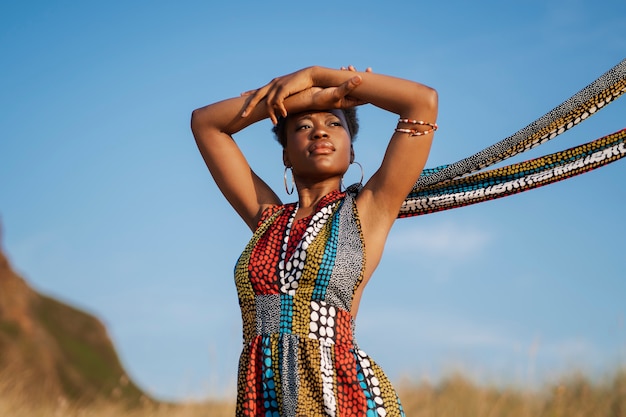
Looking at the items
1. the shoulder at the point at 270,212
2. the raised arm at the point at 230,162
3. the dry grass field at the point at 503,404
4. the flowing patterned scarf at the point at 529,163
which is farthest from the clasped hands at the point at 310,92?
the dry grass field at the point at 503,404

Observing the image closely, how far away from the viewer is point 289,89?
11.5 feet

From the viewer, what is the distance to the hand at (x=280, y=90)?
3.50 metres

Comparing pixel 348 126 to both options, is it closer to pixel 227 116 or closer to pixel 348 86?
pixel 348 86

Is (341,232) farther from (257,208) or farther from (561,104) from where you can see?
(561,104)

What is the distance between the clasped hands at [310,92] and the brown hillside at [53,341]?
11882 millimetres

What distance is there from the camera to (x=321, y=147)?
3572 mm

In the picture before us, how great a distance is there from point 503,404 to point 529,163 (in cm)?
392

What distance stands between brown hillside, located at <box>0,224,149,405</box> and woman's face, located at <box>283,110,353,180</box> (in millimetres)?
11778

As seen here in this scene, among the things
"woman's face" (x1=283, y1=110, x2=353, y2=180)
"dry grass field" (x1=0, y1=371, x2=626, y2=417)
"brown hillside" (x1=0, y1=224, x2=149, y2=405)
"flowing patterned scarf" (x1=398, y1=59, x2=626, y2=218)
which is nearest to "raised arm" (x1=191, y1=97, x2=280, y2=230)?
"woman's face" (x1=283, y1=110, x2=353, y2=180)

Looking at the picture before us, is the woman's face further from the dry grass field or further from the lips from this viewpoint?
the dry grass field

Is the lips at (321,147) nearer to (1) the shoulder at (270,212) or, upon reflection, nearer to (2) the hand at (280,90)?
(2) the hand at (280,90)

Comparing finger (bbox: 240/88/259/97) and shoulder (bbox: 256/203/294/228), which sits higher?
finger (bbox: 240/88/259/97)

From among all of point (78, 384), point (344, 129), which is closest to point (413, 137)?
point (344, 129)

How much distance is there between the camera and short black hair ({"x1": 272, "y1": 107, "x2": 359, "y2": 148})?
12.5 ft
